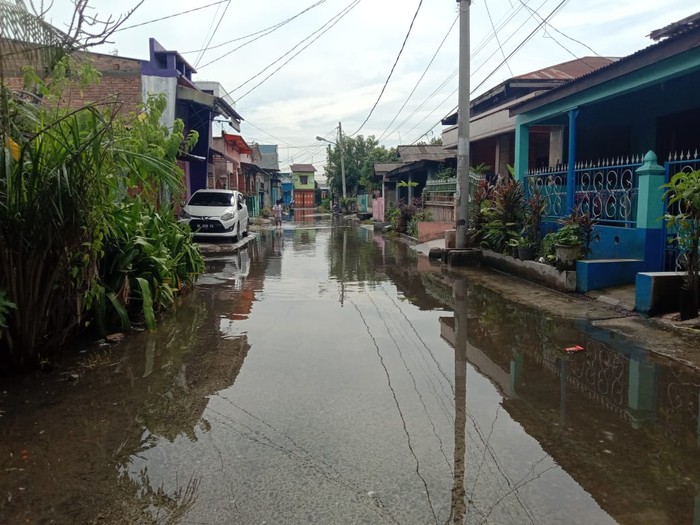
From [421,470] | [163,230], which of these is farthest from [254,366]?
[163,230]

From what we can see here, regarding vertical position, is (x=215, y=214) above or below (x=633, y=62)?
below

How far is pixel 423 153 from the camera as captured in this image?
26.8m

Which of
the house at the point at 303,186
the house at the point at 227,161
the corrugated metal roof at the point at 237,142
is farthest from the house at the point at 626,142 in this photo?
the house at the point at 303,186

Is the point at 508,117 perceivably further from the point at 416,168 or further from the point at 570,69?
the point at 416,168

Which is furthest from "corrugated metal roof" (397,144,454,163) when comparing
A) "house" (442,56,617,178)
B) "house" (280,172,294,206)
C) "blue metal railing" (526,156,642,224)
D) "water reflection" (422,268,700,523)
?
"house" (280,172,294,206)

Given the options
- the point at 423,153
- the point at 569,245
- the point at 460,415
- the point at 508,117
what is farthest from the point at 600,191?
the point at 423,153

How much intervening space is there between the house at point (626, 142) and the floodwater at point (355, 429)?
88.0 inches

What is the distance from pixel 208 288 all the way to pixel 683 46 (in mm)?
8111

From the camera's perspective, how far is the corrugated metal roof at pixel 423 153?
2472 centimetres

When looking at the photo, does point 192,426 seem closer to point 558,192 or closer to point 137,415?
point 137,415

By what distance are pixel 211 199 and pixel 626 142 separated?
1226cm

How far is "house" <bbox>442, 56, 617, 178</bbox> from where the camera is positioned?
18234 millimetres

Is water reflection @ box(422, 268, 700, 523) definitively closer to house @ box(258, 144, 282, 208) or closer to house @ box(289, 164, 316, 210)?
house @ box(258, 144, 282, 208)

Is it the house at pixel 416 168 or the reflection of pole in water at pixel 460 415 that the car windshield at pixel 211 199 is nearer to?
the house at pixel 416 168
